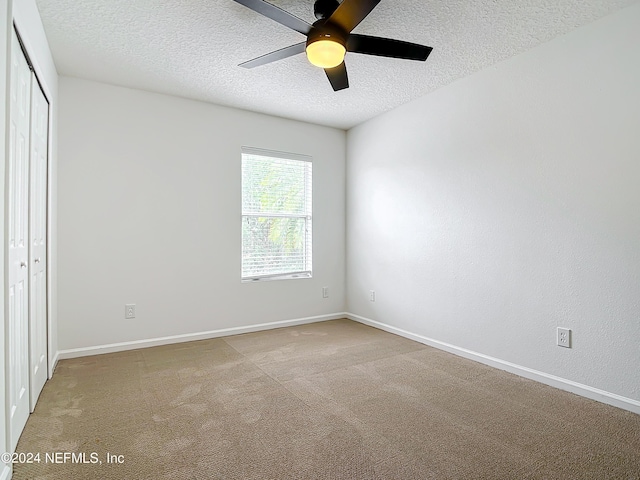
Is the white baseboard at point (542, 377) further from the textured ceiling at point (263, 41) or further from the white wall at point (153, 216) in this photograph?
the textured ceiling at point (263, 41)

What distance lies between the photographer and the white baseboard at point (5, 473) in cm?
148

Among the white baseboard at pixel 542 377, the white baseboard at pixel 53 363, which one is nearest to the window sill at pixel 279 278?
the white baseboard at pixel 542 377

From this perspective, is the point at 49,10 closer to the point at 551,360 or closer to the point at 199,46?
the point at 199,46

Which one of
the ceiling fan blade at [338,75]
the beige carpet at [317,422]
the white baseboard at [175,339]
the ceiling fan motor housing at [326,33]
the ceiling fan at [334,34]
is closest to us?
the beige carpet at [317,422]

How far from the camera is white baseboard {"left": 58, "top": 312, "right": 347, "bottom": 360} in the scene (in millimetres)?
3242

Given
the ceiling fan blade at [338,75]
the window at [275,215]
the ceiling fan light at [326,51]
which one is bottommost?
the window at [275,215]

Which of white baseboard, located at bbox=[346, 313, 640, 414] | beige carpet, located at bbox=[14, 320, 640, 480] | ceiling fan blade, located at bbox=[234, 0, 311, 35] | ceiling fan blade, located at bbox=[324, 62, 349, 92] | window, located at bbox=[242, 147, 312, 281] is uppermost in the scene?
ceiling fan blade, located at bbox=[234, 0, 311, 35]

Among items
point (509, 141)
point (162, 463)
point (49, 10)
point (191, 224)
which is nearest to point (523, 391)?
point (509, 141)

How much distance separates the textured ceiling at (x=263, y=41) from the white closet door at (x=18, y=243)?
68 centimetres

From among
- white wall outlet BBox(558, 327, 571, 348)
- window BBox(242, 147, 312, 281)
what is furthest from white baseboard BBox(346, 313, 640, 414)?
window BBox(242, 147, 312, 281)

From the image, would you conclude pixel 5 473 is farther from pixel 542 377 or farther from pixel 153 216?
pixel 542 377

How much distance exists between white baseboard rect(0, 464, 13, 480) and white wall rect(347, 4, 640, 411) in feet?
10.1

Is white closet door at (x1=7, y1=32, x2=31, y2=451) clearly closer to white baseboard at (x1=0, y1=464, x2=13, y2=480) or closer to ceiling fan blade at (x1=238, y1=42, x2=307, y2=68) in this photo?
white baseboard at (x1=0, y1=464, x2=13, y2=480)

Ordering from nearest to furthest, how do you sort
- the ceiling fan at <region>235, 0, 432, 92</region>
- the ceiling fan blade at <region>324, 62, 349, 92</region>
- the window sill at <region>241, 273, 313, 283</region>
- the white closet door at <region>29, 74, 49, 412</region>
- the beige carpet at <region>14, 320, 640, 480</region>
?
the beige carpet at <region>14, 320, 640, 480</region>, the ceiling fan at <region>235, 0, 432, 92</region>, the white closet door at <region>29, 74, 49, 412</region>, the ceiling fan blade at <region>324, 62, 349, 92</region>, the window sill at <region>241, 273, 313, 283</region>
